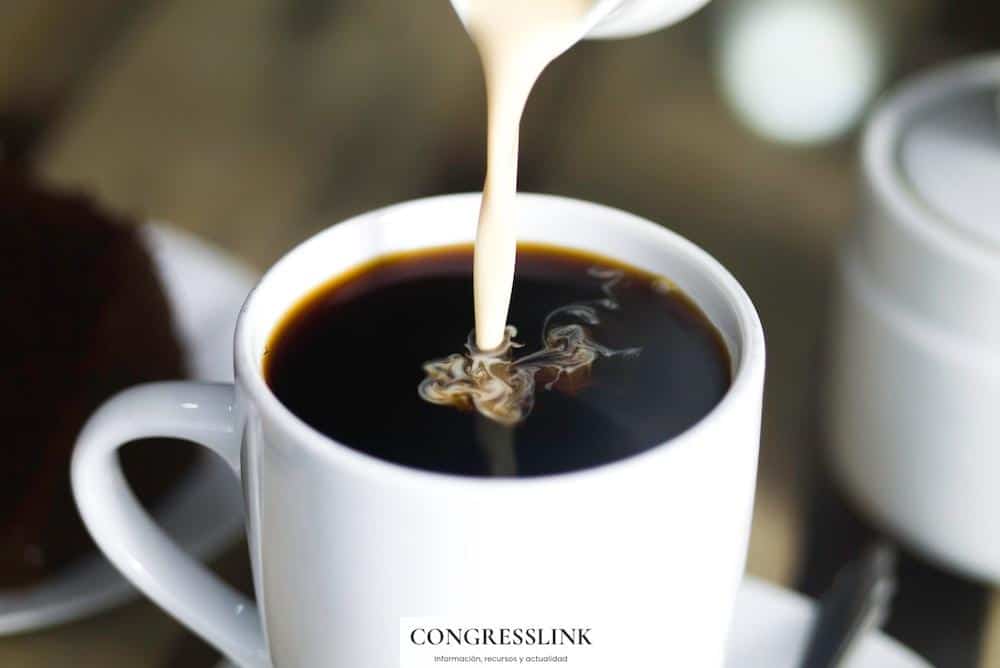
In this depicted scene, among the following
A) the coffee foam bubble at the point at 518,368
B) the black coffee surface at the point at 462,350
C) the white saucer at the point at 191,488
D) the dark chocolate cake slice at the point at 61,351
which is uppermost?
the black coffee surface at the point at 462,350

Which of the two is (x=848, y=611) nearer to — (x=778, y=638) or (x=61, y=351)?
(x=778, y=638)

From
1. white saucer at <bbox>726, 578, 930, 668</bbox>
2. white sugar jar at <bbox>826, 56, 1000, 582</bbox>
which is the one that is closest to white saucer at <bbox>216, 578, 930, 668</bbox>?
white saucer at <bbox>726, 578, 930, 668</bbox>

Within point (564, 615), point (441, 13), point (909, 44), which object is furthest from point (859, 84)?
point (564, 615)

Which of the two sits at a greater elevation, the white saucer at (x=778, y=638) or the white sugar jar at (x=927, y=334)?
the white sugar jar at (x=927, y=334)

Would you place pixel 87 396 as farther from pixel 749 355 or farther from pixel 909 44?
pixel 909 44

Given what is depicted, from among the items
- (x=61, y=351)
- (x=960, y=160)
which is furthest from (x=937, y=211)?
(x=61, y=351)

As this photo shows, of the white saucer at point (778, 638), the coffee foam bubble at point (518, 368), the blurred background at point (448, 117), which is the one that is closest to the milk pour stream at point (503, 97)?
the coffee foam bubble at point (518, 368)

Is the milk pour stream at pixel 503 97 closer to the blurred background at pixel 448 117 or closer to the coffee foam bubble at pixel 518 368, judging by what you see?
the coffee foam bubble at pixel 518 368
